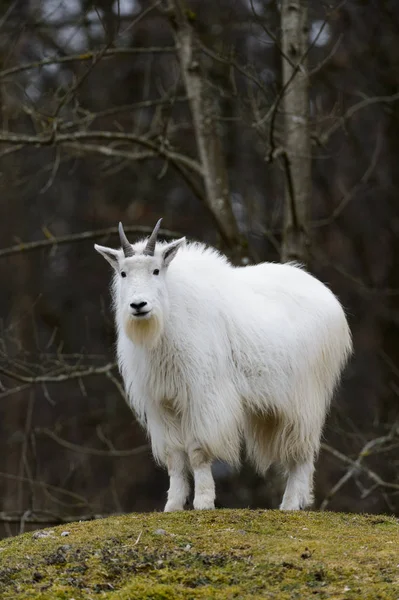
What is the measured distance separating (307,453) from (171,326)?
Answer: 1.68 m

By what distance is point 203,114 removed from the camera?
45.0 feet

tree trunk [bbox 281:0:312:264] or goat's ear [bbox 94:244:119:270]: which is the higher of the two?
tree trunk [bbox 281:0:312:264]

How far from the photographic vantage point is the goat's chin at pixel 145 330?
28.0ft

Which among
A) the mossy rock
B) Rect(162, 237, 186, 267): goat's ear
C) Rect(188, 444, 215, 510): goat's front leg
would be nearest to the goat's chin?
Rect(162, 237, 186, 267): goat's ear

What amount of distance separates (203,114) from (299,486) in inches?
220

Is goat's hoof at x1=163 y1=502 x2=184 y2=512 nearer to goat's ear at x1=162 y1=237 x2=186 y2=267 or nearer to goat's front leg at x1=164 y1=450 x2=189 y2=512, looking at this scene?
goat's front leg at x1=164 y1=450 x2=189 y2=512

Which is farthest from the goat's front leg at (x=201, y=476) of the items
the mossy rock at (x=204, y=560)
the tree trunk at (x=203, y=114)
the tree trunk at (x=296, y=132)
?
the tree trunk at (x=203, y=114)

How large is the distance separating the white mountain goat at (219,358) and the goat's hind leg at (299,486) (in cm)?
1

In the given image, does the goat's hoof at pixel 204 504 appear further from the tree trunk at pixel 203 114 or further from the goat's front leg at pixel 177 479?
the tree trunk at pixel 203 114

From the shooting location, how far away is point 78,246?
23.4 metres

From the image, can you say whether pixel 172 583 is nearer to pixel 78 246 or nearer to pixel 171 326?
pixel 171 326

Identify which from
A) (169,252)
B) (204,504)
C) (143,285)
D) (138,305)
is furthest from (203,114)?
(204,504)

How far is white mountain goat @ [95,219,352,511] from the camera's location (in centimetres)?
877

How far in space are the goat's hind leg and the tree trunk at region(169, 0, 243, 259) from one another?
4136 millimetres
